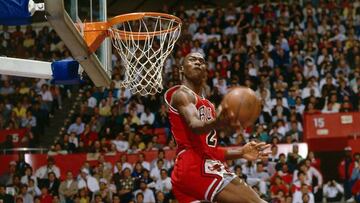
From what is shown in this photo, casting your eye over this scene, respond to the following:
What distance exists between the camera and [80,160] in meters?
14.9

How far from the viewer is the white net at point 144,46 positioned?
25.2ft

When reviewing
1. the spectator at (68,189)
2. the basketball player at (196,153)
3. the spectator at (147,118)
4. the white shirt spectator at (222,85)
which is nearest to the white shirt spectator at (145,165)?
the spectator at (68,189)

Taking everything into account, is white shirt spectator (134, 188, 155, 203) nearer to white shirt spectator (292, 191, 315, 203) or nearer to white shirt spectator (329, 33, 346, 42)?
white shirt spectator (292, 191, 315, 203)

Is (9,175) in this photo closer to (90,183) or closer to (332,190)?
(90,183)

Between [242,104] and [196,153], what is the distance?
2.80ft

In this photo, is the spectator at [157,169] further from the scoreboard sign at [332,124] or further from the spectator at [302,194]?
the scoreboard sign at [332,124]

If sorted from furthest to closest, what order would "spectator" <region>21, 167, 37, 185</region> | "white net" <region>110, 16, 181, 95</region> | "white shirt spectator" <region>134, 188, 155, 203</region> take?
"spectator" <region>21, 167, 37, 185</region>
"white shirt spectator" <region>134, 188, 155, 203</region>
"white net" <region>110, 16, 181, 95</region>

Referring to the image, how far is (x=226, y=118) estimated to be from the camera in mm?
4984

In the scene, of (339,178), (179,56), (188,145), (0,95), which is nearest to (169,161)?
(339,178)

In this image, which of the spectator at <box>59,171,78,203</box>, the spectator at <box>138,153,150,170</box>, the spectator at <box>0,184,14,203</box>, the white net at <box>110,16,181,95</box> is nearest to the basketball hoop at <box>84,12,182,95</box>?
the white net at <box>110,16,181,95</box>

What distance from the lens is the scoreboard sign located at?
1456cm

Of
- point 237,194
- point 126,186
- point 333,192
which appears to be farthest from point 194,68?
point 126,186

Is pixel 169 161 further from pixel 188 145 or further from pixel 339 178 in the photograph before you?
pixel 188 145

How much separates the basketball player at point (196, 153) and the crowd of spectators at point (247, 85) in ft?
21.6
